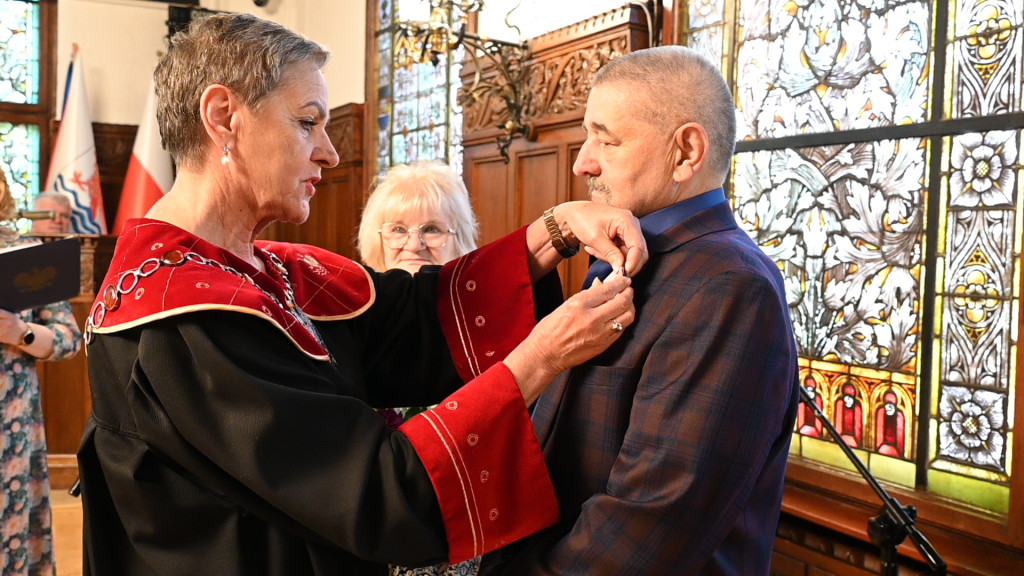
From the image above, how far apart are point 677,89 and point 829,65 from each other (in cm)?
182

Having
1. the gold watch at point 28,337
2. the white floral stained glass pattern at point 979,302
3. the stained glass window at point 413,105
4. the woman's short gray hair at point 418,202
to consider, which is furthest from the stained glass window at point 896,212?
the stained glass window at point 413,105

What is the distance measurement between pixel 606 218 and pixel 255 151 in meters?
0.59

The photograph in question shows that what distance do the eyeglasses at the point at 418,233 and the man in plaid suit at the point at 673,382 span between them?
132 cm

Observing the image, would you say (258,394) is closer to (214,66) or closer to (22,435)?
(214,66)

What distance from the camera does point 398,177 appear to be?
294cm

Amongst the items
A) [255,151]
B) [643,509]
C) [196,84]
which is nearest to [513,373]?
[643,509]

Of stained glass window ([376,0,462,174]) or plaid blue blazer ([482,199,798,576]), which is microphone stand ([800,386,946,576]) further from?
stained glass window ([376,0,462,174])

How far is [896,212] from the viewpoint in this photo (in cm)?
283

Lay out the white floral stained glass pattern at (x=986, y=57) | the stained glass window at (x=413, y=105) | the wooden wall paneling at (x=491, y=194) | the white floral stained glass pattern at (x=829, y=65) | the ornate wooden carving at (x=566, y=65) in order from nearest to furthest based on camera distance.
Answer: the white floral stained glass pattern at (x=986, y=57)
the white floral stained glass pattern at (x=829, y=65)
the ornate wooden carving at (x=566, y=65)
the wooden wall paneling at (x=491, y=194)
the stained glass window at (x=413, y=105)

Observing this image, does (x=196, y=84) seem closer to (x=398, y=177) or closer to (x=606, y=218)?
(x=606, y=218)

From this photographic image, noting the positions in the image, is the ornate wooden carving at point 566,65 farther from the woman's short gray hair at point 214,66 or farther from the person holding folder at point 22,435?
the woman's short gray hair at point 214,66

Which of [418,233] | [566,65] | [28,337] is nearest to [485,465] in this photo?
[418,233]

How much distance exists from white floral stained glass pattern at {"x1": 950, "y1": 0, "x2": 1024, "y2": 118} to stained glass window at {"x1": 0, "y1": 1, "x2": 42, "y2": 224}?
814 cm

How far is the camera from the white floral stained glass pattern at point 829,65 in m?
2.79
